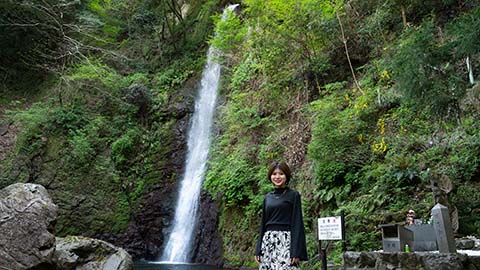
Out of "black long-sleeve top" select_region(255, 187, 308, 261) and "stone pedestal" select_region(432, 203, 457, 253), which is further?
"stone pedestal" select_region(432, 203, 457, 253)

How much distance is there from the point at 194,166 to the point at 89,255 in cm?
666

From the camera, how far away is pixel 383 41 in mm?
9953

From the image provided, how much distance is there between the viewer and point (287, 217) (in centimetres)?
306

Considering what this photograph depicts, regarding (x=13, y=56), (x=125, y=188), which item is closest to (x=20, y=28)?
(x=13, y=56)

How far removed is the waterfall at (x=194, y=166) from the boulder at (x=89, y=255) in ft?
13.7

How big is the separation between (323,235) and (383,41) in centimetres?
626

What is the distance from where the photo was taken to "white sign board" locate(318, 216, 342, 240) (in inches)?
→ 205

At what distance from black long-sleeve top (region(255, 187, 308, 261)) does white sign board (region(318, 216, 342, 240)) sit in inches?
91.1

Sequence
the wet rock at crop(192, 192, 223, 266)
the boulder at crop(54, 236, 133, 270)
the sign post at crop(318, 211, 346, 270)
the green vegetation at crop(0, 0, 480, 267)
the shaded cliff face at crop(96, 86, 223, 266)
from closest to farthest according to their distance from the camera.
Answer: the sign post at crop(318, 211, 346, 270) → the green vegetation at crop(0, 0, 480, 267) → the boulder at crop(54, 236, 133, 270) → the wet rock at crop(192, 192, 223, 266) → the shaded cliff face at crop(96, 86, 223, 266)

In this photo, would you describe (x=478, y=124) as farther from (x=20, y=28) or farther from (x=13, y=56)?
(x=13, y=56)

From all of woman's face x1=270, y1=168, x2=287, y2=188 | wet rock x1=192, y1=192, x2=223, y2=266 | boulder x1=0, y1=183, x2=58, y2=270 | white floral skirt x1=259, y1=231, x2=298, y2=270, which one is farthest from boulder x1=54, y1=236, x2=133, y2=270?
woman's face x1=270, y1=168, x2=287, y2=188

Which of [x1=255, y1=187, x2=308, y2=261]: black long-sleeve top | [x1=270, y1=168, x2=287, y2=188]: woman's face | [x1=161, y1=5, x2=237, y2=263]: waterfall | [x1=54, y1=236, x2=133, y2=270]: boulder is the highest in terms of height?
[x1=161, y1=5, x2=237, y2=263]: waterfall

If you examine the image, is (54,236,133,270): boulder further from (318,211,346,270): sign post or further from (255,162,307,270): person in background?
(255,162,307,270): person in background

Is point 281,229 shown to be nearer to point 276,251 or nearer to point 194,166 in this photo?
point 276,251
